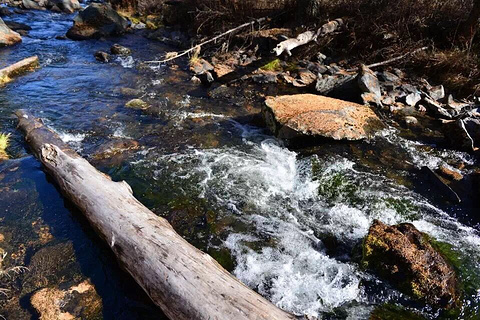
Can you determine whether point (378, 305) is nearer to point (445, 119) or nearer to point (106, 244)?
point (106, 244)

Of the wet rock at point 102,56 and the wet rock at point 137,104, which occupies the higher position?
the wet rock at point 137,104

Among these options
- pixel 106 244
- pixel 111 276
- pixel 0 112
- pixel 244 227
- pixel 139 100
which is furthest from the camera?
pixel 139 100

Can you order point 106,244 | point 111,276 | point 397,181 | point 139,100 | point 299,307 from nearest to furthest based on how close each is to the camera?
point 299,307 < point 111,276 < point 106,244 < point 397,181 < point 139,100

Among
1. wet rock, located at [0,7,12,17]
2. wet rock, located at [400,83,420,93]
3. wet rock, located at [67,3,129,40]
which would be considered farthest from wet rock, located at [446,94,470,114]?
wet rock, located at [0,7,12,17]

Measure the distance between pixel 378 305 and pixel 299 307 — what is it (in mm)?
979

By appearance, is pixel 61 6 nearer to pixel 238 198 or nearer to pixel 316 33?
pixel 316 33

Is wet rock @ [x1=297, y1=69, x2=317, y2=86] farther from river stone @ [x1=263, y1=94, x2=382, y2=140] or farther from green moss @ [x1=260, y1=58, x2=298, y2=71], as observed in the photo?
river stone @ [x1=263, y1=94, x2=382, y2=140]

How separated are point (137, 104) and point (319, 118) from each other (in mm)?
4759

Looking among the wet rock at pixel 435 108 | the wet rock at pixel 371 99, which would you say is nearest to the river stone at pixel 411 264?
the wet rock at pixel 371 99

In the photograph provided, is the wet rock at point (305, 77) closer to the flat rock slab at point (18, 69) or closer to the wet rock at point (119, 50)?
the wet rock at point (119, 50)

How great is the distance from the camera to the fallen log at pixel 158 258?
322 cm

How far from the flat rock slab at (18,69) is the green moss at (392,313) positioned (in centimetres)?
1103

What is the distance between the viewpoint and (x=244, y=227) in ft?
16.8

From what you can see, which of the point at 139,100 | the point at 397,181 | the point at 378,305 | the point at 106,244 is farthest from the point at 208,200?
the point at 139,100
